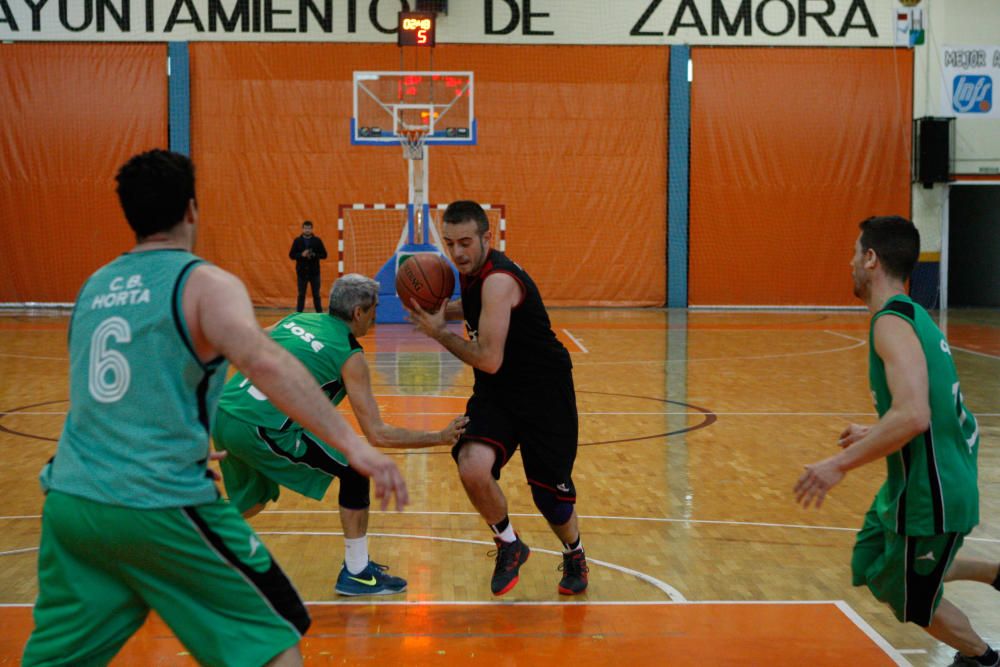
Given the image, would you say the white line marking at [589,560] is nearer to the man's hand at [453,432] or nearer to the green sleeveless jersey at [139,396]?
the man's hand at [453,432]

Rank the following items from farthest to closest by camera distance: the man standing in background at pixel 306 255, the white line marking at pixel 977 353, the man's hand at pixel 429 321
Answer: the man standing in background at pixel 306 255
the white line marking at pixel 977 353
the man's hand at pixel 429 321

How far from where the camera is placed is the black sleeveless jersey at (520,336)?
15.4ft

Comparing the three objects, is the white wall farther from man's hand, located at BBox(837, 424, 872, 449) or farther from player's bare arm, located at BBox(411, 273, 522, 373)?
man's hand, located at BBox(837, 424, 872, 449)

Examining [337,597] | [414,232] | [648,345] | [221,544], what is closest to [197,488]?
[221,544]

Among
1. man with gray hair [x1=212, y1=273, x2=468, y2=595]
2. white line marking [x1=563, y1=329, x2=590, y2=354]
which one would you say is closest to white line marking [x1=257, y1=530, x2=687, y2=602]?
man with gray hair [x1=212, y1=273, x2=468, y2=595]

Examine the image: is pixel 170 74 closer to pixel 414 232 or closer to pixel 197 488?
pixel 414 232

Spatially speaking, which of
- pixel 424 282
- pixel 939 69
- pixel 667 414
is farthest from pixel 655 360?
pixel 939 69

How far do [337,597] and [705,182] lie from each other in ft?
60.9

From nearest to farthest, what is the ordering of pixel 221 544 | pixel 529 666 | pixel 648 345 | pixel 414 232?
pixel 221 544 < pixel 529 666 < pixel 648 345 < pixel 414 232

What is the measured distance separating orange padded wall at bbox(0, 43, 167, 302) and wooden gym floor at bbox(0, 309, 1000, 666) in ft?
36.1

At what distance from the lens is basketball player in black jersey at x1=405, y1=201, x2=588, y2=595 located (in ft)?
15.2

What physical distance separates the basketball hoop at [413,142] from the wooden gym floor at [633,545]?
6881mm

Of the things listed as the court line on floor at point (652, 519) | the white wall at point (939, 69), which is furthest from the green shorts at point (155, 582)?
the white wall at point (939, 69)

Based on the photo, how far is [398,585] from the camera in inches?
187
